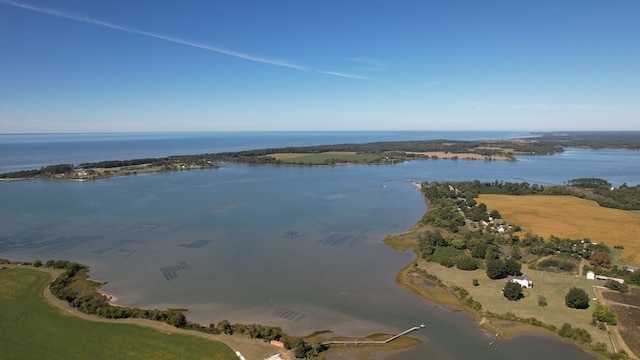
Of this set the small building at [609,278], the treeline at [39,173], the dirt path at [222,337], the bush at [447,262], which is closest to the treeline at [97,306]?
the dirt path at [222,337]

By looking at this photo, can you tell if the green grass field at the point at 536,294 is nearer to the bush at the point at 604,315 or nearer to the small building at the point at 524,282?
the small building at the point at 524,282

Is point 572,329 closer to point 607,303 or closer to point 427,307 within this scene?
point 607,303

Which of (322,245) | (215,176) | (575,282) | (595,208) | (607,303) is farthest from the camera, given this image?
(215,176)

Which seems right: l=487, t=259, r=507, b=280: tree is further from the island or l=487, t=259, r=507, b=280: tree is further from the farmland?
the island

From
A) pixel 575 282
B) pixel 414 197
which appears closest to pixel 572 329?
pixel 575 282

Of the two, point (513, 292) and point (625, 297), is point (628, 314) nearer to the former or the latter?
point (625, 297)

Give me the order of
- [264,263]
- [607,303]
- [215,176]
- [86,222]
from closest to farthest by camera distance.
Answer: [607,303] < [264,263] < [86,222] < [215,176]
